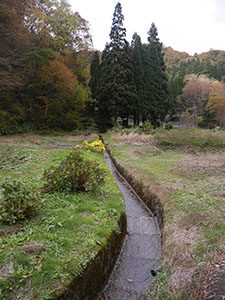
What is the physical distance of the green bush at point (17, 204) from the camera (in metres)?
5.63

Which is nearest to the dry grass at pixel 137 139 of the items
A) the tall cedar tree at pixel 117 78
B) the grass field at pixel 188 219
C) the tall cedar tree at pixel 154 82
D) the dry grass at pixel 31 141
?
the dry grass at pixel 31 141

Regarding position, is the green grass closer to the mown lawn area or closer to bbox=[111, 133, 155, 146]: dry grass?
bbox=[111, 133, 155, 146]: dry grass

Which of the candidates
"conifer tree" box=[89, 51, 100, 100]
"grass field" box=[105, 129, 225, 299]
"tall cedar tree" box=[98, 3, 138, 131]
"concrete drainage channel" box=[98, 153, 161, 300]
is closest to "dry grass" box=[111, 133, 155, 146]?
"grass field" box=[105, 129, 225, 299]

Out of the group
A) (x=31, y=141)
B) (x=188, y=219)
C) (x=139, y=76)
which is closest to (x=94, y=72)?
(x=139, y=76)

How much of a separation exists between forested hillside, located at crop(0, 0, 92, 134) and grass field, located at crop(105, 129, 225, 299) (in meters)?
12.6

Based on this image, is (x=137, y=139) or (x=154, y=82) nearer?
(x=137, y=139)

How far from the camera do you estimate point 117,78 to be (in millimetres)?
30500

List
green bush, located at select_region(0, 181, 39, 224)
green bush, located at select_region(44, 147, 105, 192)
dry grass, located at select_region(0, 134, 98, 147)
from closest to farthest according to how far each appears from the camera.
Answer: green bush, located at select_region(0, 181, 39, 224)
green bush, located at select_region(44, 147, 105, 192)
dry grass, located at select_region(0, 134, 98, 147)

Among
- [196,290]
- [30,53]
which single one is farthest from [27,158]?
[30,53]

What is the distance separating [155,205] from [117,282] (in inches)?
133

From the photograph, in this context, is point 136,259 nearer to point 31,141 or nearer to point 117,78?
point 31,141

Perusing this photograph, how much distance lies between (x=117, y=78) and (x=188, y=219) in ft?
83.4

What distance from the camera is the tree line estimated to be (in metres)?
30.6

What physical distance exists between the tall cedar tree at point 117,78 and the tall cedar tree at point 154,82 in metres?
3.15
